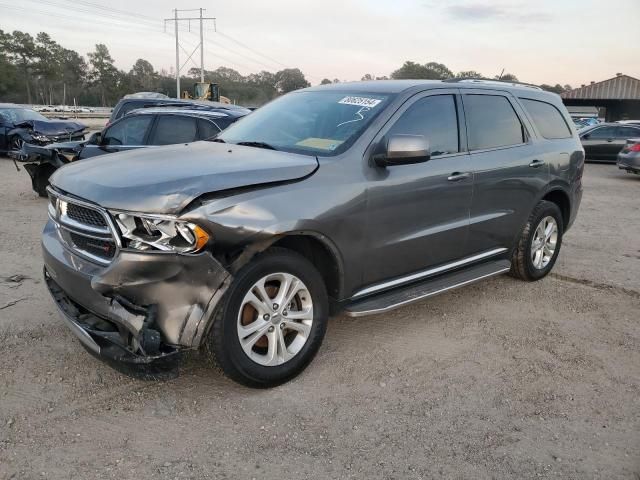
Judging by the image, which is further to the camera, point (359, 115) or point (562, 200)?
point (562, 200)

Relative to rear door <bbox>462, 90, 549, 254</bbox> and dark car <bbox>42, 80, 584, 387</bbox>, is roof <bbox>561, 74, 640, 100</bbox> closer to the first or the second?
rear door <bbox>462, 90, 549, 254</bbox>

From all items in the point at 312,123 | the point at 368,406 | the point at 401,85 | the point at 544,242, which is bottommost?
the point at 368,406

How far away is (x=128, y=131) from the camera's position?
813cm

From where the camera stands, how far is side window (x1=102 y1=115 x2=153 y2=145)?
26.2 ft

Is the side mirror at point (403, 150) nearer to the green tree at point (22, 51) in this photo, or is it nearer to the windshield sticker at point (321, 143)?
the windshield sticker at point (321, 143)

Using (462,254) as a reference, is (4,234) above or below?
below

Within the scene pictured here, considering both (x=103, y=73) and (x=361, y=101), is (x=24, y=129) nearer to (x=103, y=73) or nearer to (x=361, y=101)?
(x=361, y=101)

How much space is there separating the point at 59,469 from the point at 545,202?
15.2 feet

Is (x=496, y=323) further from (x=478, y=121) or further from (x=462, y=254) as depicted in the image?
(x=478, y=121)

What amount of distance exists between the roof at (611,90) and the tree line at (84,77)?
32829mm

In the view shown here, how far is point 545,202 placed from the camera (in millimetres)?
5324

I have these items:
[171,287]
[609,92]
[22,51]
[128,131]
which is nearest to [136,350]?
[171,287]

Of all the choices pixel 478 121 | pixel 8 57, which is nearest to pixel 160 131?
pixel 478 121

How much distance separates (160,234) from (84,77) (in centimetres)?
11853
